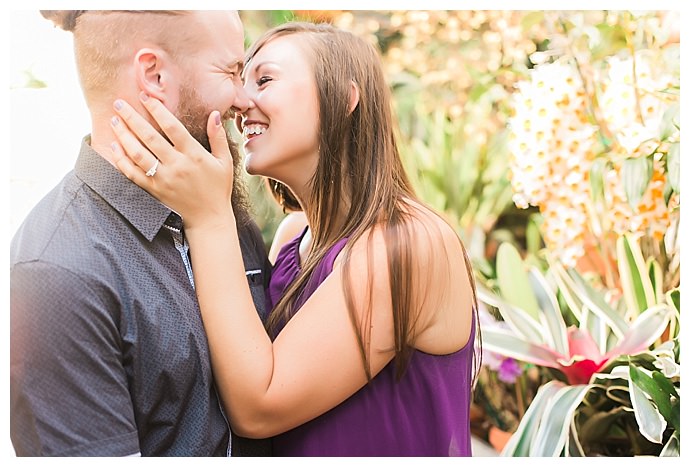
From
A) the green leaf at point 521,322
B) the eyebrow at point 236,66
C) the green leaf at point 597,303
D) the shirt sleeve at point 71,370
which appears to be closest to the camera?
the shirt sleeve at point 71,370

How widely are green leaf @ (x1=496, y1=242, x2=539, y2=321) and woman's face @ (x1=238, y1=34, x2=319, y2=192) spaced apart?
39.1 inches

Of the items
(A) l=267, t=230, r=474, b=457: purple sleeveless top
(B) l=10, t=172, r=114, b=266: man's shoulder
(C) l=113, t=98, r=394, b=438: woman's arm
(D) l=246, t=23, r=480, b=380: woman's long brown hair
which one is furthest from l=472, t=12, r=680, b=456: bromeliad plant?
(B) l=10, t=172, r=114, b=266: man's shoulder

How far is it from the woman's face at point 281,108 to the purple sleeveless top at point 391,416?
9.0 inches

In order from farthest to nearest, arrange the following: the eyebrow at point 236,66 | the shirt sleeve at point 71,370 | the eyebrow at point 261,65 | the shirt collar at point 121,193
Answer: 1. the eyebrow at point 261,65
2. the eyebrow at point 236,66
3. the shirt collar at point 121,193
4. the shirt sleeve at point 71,370

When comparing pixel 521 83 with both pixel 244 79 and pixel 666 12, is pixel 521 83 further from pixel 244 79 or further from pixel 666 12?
pixel 244 79

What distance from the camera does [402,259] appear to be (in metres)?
1.45

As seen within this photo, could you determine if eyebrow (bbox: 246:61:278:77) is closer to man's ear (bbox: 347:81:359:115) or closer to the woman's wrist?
man's ear (bbox: 347:81:359:115)

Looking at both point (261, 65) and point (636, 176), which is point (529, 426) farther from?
point (261, 65)

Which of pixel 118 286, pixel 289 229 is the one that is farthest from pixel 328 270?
pixel 289 229

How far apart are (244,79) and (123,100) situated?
0.32m

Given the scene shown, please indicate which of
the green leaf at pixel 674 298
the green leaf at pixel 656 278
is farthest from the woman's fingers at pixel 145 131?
the green leaf at pixel 656 278

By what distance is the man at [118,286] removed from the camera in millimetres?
1211

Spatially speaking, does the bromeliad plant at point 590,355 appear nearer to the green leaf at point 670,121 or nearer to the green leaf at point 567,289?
the green leaf at point 567,289

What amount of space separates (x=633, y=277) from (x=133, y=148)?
1486 mm
